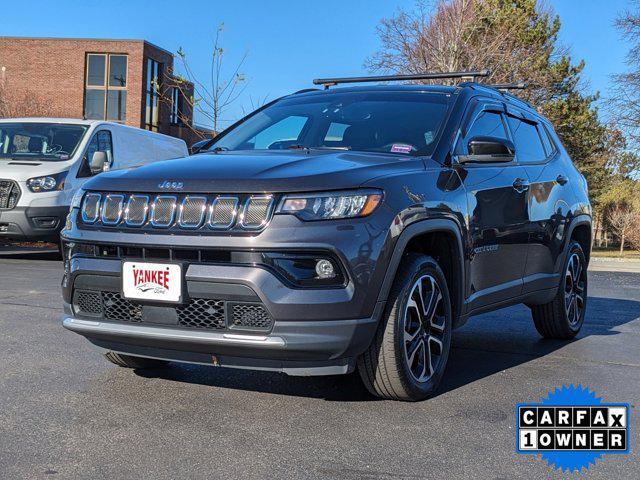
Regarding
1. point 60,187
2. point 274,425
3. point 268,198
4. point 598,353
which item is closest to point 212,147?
point 268,198

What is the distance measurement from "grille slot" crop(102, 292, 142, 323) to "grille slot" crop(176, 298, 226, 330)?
0.84ft

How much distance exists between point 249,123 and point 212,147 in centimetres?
39

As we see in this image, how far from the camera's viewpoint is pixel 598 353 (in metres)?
5.90

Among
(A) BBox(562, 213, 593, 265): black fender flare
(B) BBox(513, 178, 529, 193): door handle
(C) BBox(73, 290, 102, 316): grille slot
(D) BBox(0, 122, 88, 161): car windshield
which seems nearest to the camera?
(C) BBox(73, 290, 102, 316): grille slot

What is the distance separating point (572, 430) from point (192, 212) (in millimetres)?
1996

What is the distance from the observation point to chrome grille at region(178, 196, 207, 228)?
3.77 m

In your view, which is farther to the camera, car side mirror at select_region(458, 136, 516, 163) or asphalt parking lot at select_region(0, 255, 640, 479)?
car side mirror at select_region(458, 136, 516, 163)

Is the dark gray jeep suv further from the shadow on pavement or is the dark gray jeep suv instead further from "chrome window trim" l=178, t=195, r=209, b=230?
the shadow on pavement

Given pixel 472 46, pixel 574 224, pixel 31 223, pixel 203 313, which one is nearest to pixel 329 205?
pixel 203 313

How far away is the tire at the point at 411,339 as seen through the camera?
3959 mm

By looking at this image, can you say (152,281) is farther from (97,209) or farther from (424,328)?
(424,328)

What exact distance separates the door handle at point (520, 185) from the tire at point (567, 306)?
104cm

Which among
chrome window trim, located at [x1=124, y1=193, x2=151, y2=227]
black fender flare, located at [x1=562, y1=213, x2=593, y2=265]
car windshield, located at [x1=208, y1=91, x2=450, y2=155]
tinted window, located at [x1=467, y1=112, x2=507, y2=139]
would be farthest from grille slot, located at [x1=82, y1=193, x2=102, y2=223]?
black fender flare, located at [x1=562, y1=213, x2=593, y2=265]

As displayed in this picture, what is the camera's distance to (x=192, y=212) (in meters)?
3.79
